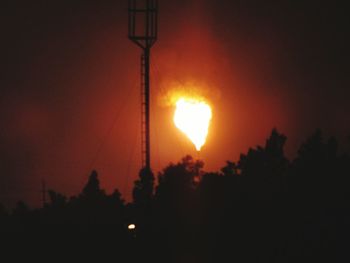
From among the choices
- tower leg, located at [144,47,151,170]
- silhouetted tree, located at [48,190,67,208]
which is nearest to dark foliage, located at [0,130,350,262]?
tower leg, located at [144,47,151,170]

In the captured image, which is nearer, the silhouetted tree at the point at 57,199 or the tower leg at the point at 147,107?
the tower leg at the point at 147,107

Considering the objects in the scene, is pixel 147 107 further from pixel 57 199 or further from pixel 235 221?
pixel 57 199

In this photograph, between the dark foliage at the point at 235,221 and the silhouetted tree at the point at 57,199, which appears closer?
the dark foliage at the point at 235,221

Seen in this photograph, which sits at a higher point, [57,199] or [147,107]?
[57,199]

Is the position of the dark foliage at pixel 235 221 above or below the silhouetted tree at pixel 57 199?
below

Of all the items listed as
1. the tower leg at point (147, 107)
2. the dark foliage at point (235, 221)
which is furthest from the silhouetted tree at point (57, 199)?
the tower leg at point (147, 107)

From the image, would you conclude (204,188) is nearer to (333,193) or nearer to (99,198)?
(333,193)

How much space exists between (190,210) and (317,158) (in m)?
10.9

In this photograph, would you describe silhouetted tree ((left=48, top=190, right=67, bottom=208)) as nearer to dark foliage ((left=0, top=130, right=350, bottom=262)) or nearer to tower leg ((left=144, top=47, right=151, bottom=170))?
dark foliage ((left=0, top=130, right=350, bottom=262))

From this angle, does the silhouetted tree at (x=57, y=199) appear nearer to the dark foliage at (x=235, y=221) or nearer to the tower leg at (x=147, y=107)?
the dark foliage at (x=235, y=221)

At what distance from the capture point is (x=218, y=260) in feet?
135

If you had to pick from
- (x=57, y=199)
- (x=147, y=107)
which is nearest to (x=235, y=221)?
(x=147, y=107)

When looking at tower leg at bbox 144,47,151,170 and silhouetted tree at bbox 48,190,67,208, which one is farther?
silhouetted tree at bbox 48,190,67,208

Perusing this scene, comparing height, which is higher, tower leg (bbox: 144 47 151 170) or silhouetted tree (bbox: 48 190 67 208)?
silhouetted tree (bbox: 48 190 67 208)
